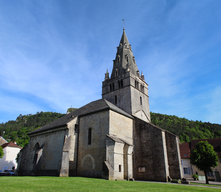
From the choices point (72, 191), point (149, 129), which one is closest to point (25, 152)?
point (149, 129)


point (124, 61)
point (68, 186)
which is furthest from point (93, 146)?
point (124, 61)

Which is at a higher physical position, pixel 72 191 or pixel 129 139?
pixel 129 139

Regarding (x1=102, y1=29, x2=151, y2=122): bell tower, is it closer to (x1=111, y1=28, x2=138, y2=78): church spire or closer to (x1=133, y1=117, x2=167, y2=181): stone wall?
(x1=111, y1=28, x2=138, y2=78): church spire

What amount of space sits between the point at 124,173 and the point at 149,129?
682cm

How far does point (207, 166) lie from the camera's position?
21.6 m

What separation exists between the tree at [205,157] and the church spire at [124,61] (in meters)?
16.0

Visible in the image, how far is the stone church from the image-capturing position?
17.8 m

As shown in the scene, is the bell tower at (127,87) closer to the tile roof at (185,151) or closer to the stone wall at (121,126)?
the stone wall at (121,126)

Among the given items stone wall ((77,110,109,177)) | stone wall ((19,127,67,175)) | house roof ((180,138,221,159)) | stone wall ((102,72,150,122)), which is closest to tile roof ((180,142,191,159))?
house roof ((180,138,221,159))

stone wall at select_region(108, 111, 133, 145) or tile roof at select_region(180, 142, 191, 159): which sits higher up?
stone wall at select_region(108, 111, 133, 145)

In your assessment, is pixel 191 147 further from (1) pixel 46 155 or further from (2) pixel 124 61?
(1) pixel 46 155

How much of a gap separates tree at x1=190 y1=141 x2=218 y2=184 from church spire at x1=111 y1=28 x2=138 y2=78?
16.0 meters

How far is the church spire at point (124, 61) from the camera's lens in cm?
2890

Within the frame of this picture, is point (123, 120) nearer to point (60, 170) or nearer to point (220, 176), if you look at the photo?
point (60, 170)
